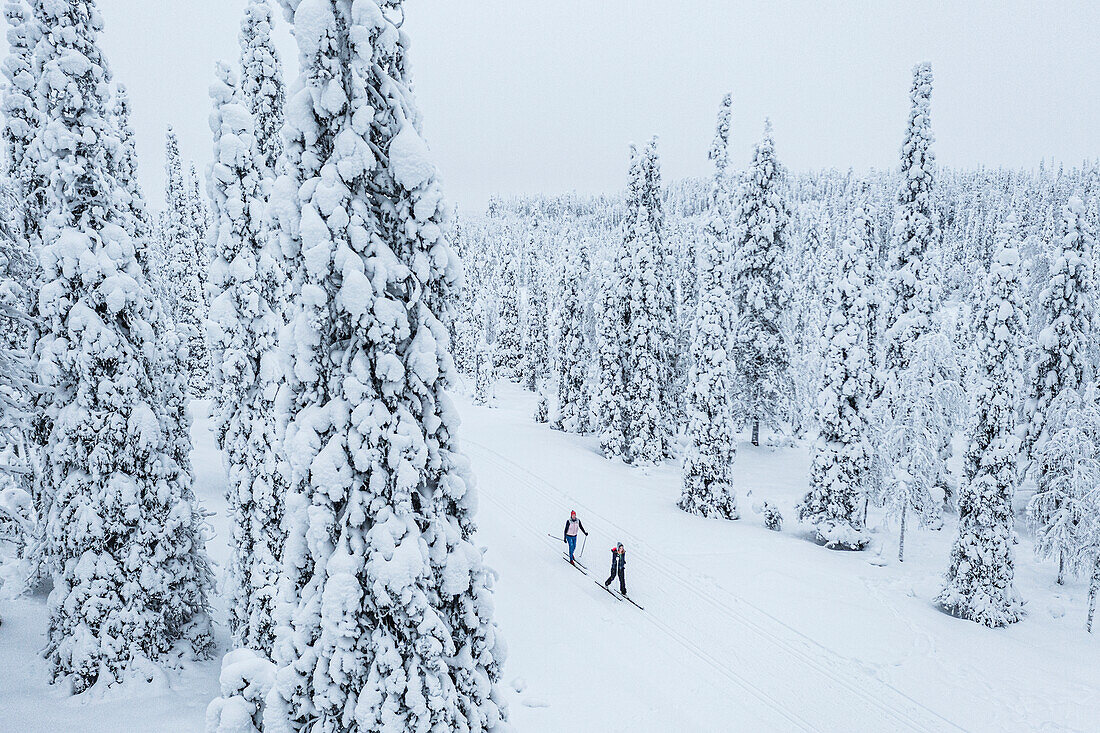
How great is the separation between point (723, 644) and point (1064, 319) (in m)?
18.6

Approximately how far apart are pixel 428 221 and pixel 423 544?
10.4ft

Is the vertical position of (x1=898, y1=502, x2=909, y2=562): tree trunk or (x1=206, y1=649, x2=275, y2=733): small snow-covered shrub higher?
(x1=206, y1=649, x2=275, y2=733): small snow-covered shrub

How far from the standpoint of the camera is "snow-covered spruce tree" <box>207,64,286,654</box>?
11656mm

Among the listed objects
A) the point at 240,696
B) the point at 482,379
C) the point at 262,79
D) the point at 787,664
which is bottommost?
the point at 787,664

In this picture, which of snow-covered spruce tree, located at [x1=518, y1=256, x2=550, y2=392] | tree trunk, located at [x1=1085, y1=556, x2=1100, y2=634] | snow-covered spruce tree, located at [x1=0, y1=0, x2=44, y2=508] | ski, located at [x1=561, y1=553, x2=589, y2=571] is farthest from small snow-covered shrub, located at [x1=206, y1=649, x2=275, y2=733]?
snow-covered spruce tree, located at [x1=518, y1=256, x2=550, y2=392]

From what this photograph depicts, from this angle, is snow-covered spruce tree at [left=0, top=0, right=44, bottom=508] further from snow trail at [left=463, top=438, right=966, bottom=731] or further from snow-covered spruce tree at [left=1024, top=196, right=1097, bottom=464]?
snow-covered spruce tree at [left=1024, top=196, right=1097, bottom=464]

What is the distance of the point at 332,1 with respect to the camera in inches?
209

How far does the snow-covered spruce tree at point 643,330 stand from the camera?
3138 centimetres

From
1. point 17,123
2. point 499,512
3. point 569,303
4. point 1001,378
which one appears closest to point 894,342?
point 1001,378

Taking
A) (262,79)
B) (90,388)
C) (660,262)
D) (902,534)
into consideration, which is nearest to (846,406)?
(902,534)

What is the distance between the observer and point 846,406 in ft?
73.2

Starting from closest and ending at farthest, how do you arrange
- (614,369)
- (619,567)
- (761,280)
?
1. (619,567)
2. (761,280)
3. (614,369)

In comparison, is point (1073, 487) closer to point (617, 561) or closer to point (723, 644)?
point (723, 644)

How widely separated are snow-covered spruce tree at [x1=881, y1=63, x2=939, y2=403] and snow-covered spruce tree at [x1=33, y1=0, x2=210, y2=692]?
85.5 ft
